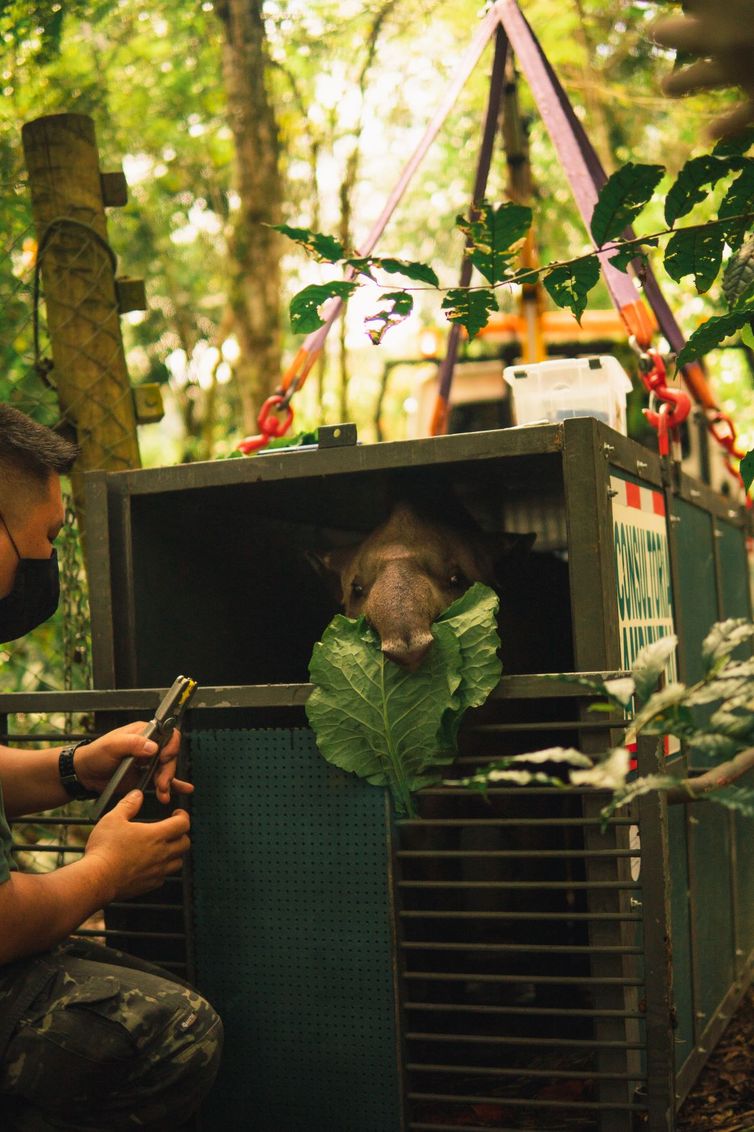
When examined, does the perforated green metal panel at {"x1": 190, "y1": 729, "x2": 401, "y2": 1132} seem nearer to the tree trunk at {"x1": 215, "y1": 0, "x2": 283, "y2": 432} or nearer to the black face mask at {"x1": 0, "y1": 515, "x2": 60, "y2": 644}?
the black face mask at {"x1": 0, "y1": 515, "x2": 60, "y2": 644}

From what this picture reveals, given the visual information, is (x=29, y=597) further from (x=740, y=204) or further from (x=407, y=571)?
(x=740, y=204)

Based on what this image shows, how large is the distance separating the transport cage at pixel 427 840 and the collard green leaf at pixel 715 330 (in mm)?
868

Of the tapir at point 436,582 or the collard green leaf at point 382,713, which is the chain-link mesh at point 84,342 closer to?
the tapir at point 436,582

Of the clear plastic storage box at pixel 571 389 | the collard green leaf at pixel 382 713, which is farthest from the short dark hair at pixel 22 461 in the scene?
the clear plastic storage box at pixel 571 389

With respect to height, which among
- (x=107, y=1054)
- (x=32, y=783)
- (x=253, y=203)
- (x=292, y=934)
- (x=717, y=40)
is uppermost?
(x=253, y=203)

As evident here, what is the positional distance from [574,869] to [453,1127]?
1.77 metres

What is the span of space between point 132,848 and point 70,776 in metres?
0.57

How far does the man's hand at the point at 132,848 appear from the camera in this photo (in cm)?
309

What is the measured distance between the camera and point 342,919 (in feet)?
11.0

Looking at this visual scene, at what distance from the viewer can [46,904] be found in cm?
289

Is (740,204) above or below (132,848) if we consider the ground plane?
above

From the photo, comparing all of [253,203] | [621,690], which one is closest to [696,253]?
[621,690]

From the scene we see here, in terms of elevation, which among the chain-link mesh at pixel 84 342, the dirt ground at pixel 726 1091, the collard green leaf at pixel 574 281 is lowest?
the dirt ground at pixel 726 1091

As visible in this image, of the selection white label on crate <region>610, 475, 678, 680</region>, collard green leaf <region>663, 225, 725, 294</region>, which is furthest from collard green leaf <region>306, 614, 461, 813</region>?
collard green leaf <region>663, 225, 725, 294</region>
